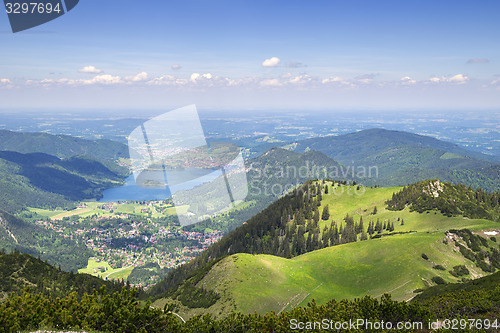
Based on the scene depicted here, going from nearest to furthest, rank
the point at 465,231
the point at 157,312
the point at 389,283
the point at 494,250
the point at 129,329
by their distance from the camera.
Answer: the point at 129,329, the point at 157,312, the point at 389,283, the point at 494,250, the point at 465,231

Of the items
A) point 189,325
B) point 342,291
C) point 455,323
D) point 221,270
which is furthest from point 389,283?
point 189,325

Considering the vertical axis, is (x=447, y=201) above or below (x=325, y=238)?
above

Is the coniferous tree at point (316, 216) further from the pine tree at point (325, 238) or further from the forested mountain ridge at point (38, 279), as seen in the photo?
the forested mountain ridge at point (38, 279)

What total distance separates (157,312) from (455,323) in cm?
2646

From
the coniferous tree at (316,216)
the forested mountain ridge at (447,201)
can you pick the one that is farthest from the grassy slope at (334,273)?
the coniferous tree at (316,216)

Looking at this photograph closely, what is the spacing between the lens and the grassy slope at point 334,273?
6981 cm

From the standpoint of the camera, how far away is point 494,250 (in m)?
83.6

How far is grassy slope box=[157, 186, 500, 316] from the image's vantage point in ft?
229

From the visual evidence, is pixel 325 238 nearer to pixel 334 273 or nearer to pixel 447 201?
pixel 447 201

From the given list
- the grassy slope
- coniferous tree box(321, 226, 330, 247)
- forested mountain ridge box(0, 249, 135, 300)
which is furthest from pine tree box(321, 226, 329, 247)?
forested mountain ridge box(0, 249, 135, 300)

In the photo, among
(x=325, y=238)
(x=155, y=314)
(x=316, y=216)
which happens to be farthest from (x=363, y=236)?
(x=155, y=314)

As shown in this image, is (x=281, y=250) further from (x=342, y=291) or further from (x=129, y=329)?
(x=129, y=329)

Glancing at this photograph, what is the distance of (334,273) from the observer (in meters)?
84.4

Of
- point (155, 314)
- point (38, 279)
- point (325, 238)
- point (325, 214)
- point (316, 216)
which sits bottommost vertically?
point (325, 238)
